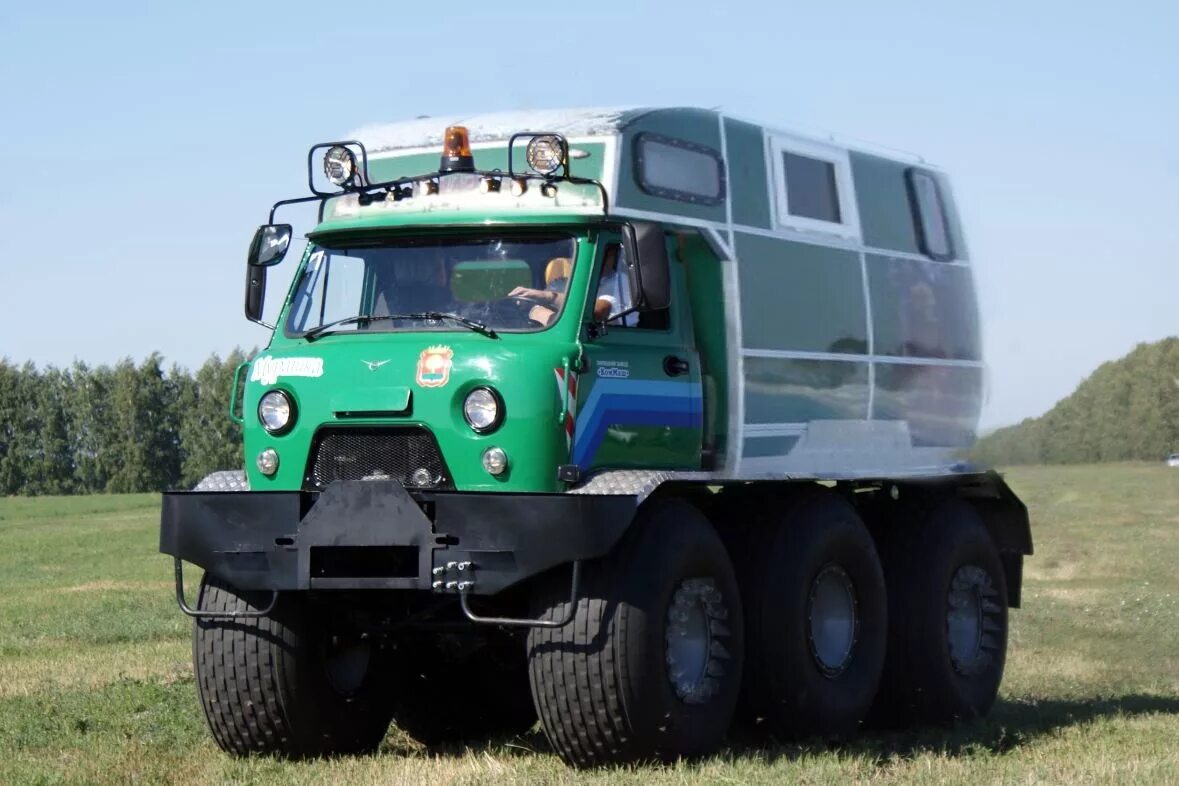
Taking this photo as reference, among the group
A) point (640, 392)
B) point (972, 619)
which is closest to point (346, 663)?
point (640, 392)

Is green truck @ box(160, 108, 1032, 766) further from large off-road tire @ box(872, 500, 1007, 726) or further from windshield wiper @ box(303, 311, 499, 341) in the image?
large off-road tire @ box(872, 500, 1007, 726)

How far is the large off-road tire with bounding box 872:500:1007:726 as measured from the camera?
12492 millimetres

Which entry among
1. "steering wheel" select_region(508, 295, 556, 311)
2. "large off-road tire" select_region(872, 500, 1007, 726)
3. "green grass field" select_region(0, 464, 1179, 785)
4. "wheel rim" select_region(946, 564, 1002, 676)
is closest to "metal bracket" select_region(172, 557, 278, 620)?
"green grass field" select_region(0, 464, 1179, 785)

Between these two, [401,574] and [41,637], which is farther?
[41,637]

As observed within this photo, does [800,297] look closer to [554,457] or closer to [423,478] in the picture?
[554,457]

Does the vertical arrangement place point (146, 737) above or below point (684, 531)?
below

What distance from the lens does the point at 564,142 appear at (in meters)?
9.85

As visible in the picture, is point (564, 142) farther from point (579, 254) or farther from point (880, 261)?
point (880, 261)

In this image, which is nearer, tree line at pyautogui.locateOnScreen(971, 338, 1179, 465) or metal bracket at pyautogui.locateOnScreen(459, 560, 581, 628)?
metal bracket at pyautogui.locateOnScreen(459, 560, 581, 628)

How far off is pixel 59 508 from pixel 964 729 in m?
60.8

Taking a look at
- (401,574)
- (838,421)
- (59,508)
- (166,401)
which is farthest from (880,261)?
(166,401)

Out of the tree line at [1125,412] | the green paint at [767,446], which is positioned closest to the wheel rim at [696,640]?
the green paint at [767,446]

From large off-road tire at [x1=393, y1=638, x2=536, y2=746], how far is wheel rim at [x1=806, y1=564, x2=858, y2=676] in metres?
1.66

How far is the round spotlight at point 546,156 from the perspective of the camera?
991 cm
